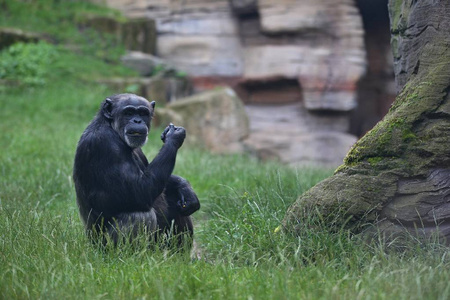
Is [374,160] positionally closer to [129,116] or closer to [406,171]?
[406,171]

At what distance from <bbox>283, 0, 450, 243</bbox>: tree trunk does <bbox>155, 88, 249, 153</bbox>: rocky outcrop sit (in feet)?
27.5

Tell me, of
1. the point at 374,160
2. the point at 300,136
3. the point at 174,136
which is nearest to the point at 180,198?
the point at 174,136

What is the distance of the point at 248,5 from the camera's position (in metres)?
15.1

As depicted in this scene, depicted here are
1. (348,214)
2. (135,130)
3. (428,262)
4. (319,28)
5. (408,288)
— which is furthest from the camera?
(319,28)

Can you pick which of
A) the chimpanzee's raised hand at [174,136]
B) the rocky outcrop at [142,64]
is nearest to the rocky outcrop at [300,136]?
the rocky outcrop at [142,64]

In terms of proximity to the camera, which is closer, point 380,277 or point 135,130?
point 380,277

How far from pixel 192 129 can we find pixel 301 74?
321 cm

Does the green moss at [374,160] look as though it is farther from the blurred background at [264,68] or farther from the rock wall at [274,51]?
the rock wall at [274,51]

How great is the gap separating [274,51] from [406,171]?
10779 millimetres

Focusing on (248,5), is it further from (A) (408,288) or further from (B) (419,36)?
(A) (408,288)

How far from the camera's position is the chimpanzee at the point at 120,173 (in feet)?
14.6

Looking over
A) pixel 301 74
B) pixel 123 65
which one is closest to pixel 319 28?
pixel 301 74

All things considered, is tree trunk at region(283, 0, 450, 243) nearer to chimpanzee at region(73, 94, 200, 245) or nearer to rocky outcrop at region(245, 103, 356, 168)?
chimpanzee at region(73, 94, 200, 245)

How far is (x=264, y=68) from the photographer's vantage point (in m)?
14.9
